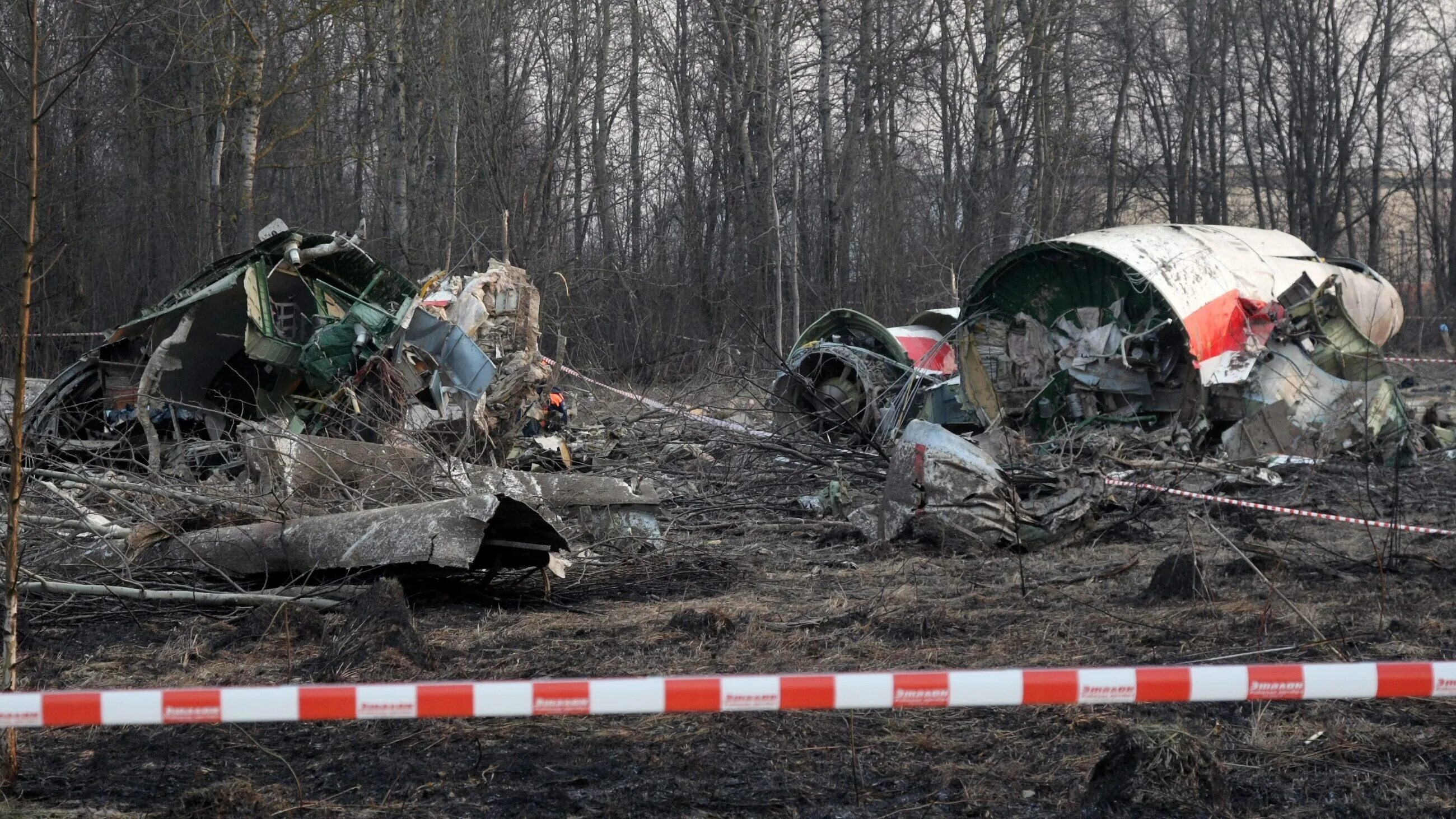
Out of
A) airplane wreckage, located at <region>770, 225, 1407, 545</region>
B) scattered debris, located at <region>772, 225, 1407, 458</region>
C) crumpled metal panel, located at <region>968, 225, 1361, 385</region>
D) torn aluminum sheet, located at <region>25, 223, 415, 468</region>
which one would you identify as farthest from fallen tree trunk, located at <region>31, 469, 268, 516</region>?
crumpled metal panel, located at <region>968, 225, 1361, 385</region>

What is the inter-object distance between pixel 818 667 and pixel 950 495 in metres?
2.79

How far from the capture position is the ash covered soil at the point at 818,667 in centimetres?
337

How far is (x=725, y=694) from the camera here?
2992mm

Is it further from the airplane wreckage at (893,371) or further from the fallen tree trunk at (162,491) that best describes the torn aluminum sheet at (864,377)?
the fallen tree trunk at (162,491)

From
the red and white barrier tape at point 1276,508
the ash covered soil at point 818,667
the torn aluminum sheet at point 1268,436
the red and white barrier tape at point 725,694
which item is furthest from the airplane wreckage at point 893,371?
the red and white barrier tape at point 725,694

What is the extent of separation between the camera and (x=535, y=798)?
11.1ft

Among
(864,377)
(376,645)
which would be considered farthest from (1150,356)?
(376,645)

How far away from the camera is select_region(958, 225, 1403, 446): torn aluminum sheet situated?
10.2 m

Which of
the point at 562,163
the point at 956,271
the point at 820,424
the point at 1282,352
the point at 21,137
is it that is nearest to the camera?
the point at 1282,352

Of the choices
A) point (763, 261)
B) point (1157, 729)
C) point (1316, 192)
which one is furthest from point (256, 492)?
point (1316, 192)

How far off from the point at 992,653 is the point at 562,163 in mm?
20287

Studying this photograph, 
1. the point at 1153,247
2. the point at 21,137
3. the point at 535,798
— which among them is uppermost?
the point at 21,137

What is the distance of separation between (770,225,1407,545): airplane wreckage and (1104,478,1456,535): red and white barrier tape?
1.25m

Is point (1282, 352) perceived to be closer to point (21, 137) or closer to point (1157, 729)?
point (1157, 729)
